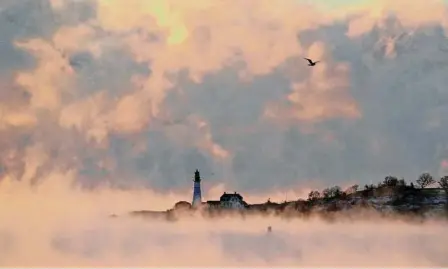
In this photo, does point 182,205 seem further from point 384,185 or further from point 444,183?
point 444,183

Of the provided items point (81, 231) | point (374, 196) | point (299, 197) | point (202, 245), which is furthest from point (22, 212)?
point (374, 196)

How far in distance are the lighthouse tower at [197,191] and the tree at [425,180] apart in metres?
4.45

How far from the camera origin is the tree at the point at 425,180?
74.0ft

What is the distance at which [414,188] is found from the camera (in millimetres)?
22594

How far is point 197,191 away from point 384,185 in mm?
3830

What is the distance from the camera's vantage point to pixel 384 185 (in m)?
22.9

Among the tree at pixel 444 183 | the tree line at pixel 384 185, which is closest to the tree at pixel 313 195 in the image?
the tree line at pixel 384 185

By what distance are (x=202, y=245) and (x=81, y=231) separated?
253 cm

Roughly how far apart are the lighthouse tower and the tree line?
2257 millimetres

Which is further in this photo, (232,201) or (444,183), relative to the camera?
(232,201)

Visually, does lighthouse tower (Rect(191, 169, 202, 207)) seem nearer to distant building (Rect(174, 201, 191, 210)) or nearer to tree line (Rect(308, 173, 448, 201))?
distant building (Rect(174, 201, 191, 210))

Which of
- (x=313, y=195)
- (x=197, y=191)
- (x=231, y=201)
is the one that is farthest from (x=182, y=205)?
(x=313, y=195)

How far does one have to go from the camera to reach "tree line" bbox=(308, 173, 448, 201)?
22594mm

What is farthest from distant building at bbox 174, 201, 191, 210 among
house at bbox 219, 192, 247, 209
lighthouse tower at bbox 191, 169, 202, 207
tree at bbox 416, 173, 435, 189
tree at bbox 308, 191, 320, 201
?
tree at bbox 416, 173, 435, 189
